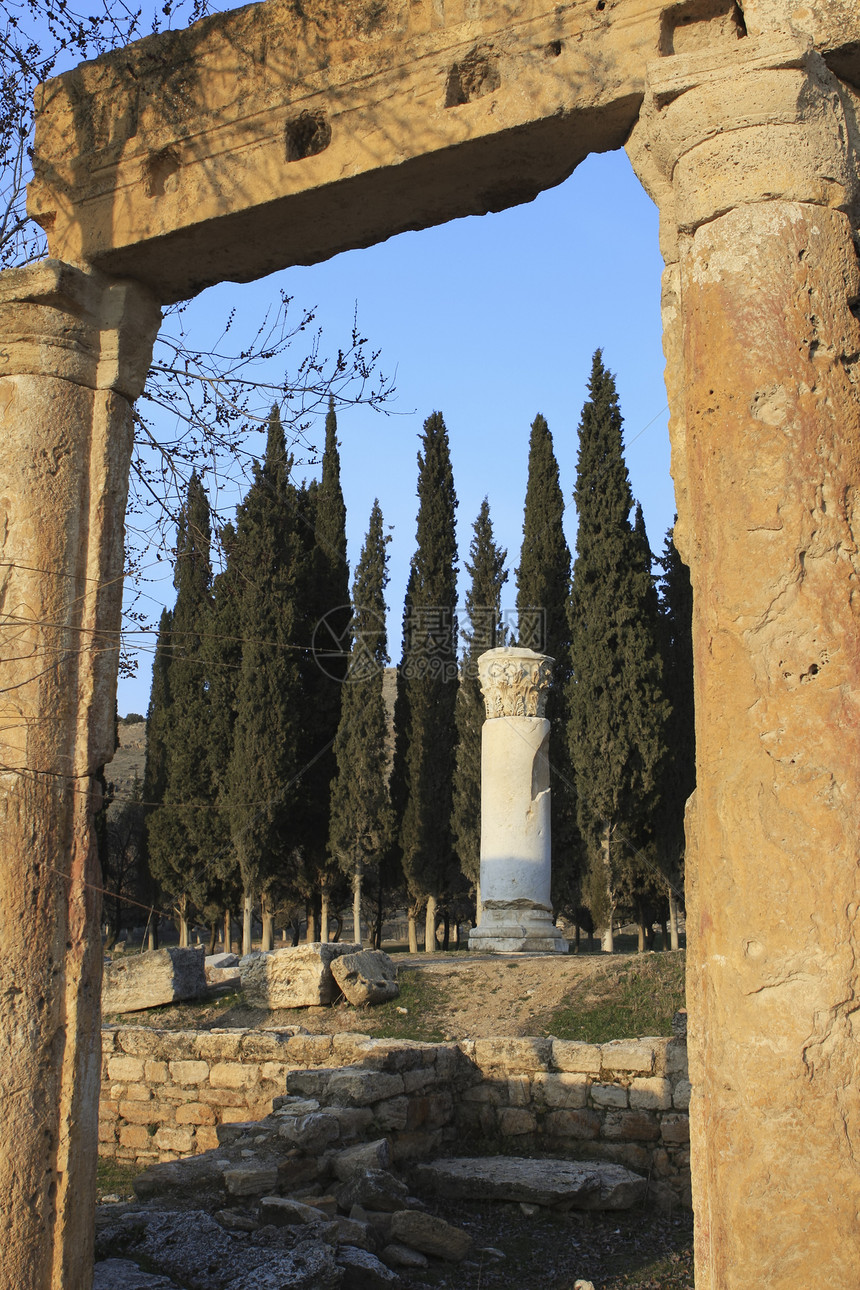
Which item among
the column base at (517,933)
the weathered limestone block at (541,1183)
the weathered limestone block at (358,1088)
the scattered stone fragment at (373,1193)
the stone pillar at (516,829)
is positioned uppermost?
the stone pillar at (516,829)

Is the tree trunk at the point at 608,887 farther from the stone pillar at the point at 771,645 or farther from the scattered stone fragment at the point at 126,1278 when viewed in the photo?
the stone pillar at the point at 771,645

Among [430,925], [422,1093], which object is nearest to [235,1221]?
[422,1093]

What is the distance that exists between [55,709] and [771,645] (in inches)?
106

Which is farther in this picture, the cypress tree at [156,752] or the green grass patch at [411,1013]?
the cypress tree at [156,752]

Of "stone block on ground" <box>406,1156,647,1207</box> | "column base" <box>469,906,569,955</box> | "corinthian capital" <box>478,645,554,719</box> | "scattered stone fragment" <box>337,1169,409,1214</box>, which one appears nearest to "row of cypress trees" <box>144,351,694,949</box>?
"corinthian capital" <box>478,645,554,719</box>

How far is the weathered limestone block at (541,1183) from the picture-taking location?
6547mm

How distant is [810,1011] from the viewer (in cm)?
256

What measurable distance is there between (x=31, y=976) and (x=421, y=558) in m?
22.4

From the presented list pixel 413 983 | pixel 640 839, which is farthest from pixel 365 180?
pixel 640 839

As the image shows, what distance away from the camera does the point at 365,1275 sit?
4.86 meters

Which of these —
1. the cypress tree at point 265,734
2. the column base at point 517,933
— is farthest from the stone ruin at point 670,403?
the cypress tree at point 265,734

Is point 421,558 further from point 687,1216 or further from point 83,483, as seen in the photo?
point 83,483

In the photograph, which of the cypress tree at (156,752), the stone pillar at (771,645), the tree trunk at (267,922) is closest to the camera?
the stone pillar at (771,645)

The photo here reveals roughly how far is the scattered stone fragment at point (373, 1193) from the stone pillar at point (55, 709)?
2509mm
